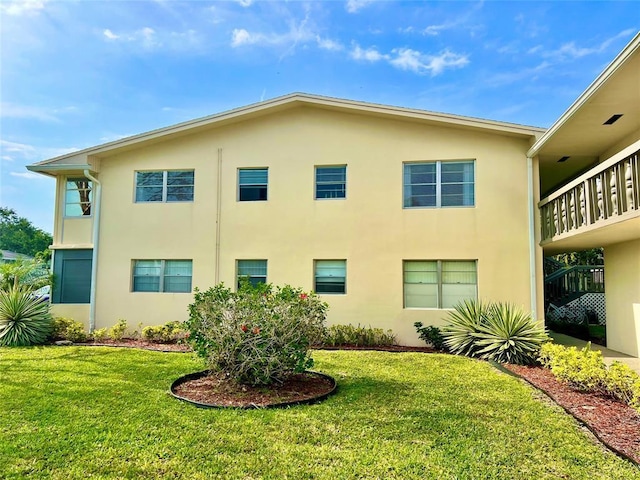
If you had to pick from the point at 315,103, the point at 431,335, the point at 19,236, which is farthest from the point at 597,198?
the point at 19,236

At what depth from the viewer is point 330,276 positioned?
38.3 feet

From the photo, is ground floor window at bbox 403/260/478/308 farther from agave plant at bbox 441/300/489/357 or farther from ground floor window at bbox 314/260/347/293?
ground floor window at bbox 314/260/347/293

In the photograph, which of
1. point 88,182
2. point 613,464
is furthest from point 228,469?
point 88,182

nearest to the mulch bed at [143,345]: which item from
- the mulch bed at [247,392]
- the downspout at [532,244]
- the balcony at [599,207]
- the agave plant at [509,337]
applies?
the mulch bed at [247,392]

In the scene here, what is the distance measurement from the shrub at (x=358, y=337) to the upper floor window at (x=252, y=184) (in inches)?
177

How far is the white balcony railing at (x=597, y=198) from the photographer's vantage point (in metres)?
6.41

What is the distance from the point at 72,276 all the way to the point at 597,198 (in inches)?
558

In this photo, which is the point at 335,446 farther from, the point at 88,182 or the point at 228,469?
the point at 88,182

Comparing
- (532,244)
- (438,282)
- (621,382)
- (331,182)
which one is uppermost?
(331,182)

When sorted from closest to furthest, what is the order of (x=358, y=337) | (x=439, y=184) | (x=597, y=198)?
(x=597, y=198) → (x=358, y=337) → (x=439, y=184)

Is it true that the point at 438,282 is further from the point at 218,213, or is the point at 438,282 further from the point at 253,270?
the point at 218,213

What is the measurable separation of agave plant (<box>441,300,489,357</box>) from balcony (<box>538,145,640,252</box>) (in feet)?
8.04

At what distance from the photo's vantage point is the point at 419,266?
1127 centimetres

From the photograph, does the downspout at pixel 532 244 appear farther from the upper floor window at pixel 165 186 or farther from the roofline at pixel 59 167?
the roofline at pixel 59 167
